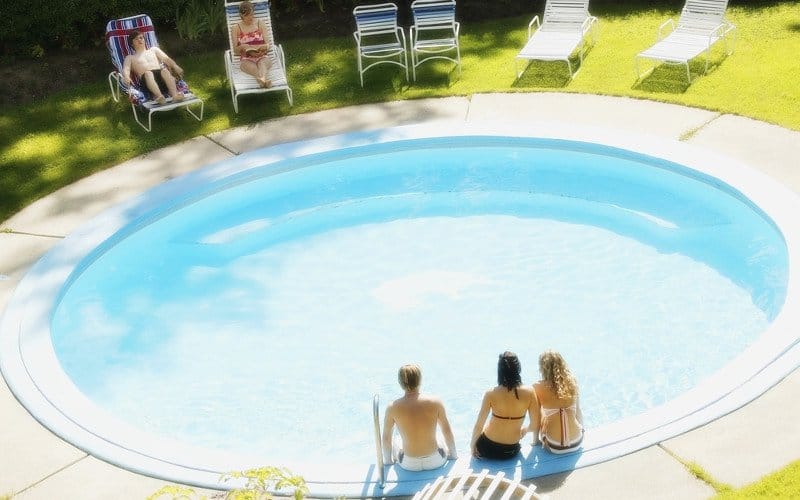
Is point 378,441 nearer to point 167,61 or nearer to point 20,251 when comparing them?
point 20,251

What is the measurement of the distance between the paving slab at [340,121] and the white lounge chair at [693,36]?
2407 millimetres

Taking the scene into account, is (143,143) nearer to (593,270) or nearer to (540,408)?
(593,270)

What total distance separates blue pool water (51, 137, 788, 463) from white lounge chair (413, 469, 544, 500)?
1.34 meters

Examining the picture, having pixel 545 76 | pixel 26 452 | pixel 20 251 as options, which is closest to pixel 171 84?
pixel 20 251

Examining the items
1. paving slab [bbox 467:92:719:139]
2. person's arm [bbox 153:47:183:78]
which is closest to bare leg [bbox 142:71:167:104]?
person's arm [bbox 153:47:183:78]

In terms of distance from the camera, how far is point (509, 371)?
636 cm

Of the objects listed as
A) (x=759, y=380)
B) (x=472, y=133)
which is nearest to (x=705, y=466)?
(x=759, y=380)

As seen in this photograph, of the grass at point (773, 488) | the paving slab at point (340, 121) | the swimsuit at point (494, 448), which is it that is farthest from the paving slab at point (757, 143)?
the swimsuit at point (494, 448)

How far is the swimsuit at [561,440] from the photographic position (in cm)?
649

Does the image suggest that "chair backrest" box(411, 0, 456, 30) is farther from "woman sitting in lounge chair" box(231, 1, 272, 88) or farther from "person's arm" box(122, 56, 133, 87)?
"person's arm" box(122, 56, 133, 87)

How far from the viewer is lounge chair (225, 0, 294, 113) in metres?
12.2

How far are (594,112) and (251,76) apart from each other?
14.0 ft

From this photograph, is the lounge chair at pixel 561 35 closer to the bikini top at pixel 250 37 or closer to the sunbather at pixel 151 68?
the bikini top at pixel 250 37

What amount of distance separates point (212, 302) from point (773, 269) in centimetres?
524
